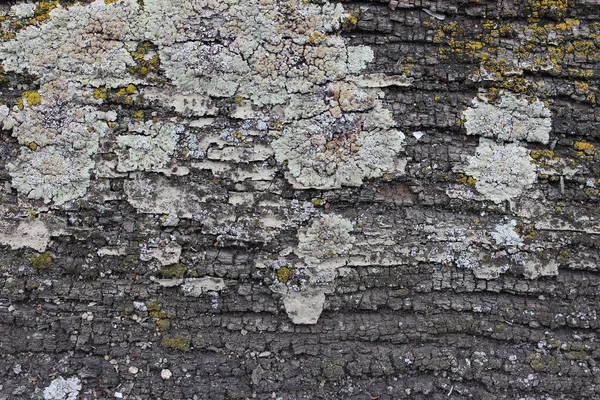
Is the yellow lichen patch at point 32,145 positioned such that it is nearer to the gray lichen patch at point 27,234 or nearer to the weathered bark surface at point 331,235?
the weathered bark surface at point 331,235

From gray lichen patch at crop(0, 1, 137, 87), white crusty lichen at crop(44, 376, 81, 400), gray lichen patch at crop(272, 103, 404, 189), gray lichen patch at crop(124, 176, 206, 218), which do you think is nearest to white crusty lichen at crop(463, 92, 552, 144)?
gray lichen patch at crop(272, 103, 404, 189)

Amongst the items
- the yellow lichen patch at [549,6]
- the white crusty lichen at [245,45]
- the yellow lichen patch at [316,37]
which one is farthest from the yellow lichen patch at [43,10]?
the yellow lichen patch at [549,6]

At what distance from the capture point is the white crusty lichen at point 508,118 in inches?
90.6

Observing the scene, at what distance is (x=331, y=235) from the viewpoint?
2.27m

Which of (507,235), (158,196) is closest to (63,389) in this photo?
(158,196)

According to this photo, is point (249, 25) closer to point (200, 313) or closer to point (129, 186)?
point (129, 186)

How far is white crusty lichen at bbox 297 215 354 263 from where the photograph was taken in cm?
227

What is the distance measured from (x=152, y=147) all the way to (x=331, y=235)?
0.91 metres

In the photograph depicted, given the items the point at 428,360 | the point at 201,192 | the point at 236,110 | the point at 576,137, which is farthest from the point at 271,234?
the point at 576,137

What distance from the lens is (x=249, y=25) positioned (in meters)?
2.24

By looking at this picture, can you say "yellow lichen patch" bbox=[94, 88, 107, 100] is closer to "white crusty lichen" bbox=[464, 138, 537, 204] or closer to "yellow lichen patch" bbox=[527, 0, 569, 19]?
"white crusty lichen" bbox=[464, 138, 537, 204]

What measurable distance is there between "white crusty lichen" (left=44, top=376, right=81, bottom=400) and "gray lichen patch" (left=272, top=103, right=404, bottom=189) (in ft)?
4.46

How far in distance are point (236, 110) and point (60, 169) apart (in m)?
0.84

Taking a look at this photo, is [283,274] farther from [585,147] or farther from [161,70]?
[585,147]
